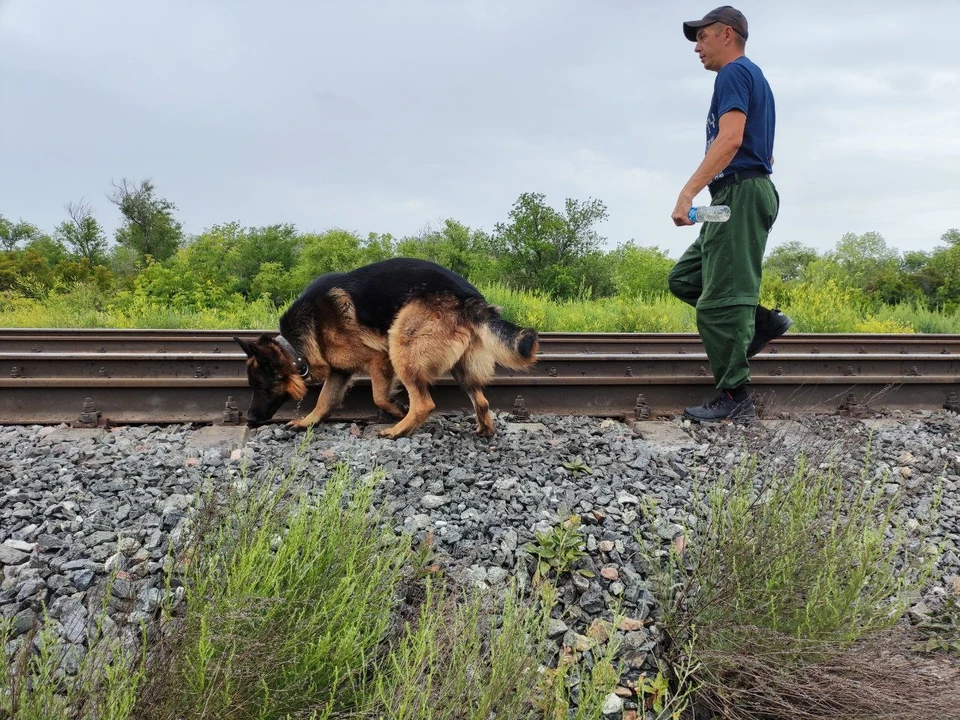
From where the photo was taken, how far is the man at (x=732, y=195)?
15.8 ft

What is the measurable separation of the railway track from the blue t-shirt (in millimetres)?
1738

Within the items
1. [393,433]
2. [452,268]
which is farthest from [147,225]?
[393,433]

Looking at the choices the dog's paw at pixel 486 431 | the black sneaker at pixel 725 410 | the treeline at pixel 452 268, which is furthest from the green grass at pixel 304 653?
the treeline at pixel 452 268

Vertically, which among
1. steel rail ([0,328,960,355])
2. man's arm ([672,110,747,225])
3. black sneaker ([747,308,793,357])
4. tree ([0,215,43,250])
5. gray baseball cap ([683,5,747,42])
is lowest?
steel rail ([0,328,960,355])

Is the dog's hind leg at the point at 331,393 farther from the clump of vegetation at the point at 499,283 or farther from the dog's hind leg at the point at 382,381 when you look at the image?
the clump of vegetation at the point at 499,283

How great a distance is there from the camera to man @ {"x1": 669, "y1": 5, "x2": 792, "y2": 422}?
4.82 metres

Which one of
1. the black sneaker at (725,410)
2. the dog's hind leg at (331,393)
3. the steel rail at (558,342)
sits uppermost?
the steel rail at (558,342)

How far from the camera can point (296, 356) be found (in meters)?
5.08

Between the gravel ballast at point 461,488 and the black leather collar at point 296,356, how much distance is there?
446mm

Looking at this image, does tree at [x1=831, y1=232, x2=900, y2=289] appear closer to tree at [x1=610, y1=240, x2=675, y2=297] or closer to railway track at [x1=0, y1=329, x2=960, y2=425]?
tree at [x1=610, y1=240, x2=675, y2=297]

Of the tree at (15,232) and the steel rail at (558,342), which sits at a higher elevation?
the tree at (15,232)

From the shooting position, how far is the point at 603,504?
359 centimetres

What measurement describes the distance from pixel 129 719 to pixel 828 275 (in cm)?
2129

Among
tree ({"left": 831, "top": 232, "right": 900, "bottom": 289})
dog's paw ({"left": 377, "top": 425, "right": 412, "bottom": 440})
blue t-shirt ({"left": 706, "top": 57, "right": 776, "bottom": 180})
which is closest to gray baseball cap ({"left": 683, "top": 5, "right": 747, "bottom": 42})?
blue t-shirt ({"left": 706, "top": 57, "right": 776, "bottom": 180})
